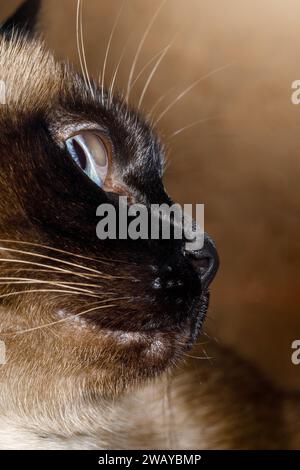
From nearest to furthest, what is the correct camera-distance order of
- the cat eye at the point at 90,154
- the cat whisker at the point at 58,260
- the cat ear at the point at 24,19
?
the cat whisker at the point at 58,260, the cat eye at the point at 90,154, the cat ear at the point at 24,19

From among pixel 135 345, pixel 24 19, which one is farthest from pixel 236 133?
pixel 135 345

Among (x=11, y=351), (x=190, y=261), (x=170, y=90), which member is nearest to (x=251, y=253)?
(x=170, y=90)

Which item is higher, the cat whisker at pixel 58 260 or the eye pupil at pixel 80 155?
the eye pupil at pixel 80 155

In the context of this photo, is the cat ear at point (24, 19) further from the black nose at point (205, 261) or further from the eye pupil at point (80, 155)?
the black nose at point (205, 261)

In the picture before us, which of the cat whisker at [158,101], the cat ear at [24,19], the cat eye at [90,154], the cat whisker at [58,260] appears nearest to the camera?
the cat whisker at [58,260]

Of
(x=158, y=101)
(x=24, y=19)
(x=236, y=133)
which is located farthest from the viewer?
(x=236, y=133)

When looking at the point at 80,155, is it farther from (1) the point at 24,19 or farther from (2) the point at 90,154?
(1) the point at 24,19

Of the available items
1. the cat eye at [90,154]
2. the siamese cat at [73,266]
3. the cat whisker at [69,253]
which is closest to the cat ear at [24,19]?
the siamese cat at [73,266]

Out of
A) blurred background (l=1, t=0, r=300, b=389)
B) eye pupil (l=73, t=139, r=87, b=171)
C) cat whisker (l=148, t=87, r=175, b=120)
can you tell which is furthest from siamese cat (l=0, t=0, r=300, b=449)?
blurred background (l=1, t=0, r=300, b=389)

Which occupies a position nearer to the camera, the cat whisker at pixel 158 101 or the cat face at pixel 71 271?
the cat face at pixel 71 271
